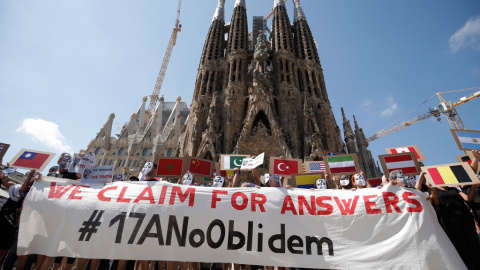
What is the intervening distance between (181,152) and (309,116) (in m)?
14.8

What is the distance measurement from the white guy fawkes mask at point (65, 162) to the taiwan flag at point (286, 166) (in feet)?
20.0

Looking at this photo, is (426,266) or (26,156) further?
(26,156)

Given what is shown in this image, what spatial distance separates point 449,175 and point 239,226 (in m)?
5.00

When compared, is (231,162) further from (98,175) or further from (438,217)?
(438,217)

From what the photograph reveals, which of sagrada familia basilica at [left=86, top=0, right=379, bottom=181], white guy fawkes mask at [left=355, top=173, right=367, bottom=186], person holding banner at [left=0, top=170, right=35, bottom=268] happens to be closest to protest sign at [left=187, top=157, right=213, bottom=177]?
person holding banner at [left=0, top=170, right=35, bottom=268]

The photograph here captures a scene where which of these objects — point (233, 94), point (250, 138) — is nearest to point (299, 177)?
point (250, 138)

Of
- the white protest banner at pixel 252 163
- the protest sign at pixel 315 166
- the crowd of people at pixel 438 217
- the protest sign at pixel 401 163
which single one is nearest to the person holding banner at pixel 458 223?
the crowd of people at pixel 438 217

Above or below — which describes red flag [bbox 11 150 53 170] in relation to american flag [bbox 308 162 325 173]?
below

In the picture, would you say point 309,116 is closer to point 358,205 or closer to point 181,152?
point 181,152

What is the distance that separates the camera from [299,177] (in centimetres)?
792

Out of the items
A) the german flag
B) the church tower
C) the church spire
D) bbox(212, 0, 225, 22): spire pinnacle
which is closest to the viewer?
the german flag

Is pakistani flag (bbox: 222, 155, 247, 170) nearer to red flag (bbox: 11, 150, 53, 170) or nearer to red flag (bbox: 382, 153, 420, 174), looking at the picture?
red flag (bbox: 382, 153, 420, 174)

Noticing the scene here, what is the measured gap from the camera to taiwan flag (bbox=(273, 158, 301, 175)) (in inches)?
339

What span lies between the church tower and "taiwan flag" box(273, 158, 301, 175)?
14110 millimetres
